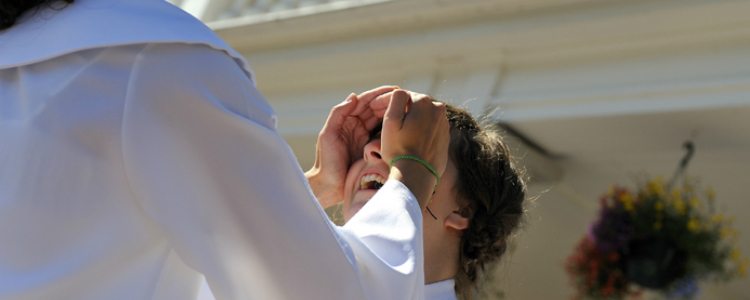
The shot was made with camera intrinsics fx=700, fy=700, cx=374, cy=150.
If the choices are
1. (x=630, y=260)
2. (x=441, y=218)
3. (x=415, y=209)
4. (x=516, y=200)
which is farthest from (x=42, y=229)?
(x=630, y=260)

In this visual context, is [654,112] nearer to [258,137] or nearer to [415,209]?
[415,209]

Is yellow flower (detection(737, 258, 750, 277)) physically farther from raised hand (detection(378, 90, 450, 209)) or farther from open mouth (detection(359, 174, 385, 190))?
raised hand (detection(378, 90, 450, 209))

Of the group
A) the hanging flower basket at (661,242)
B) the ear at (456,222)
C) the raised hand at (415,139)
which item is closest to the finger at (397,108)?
the raised hand at (415,139)

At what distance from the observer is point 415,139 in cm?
130

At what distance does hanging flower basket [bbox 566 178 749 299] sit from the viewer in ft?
10.9

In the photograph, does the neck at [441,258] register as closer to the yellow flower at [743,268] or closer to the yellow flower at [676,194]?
the yellow flower at [676,194]

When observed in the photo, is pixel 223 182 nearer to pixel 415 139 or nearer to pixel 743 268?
pixel 415 139

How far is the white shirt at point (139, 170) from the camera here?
2.88ft

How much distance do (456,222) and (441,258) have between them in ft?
0.36

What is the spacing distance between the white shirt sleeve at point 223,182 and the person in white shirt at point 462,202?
876mm

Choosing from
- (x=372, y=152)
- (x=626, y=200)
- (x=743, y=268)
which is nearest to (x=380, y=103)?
(x=372, y=152)

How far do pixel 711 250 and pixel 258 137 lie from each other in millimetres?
3025

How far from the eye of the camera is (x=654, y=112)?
284cm

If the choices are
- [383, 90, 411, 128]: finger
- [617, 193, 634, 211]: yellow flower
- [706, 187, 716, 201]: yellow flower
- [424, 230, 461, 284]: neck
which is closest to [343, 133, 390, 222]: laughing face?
[424, 230, 461, 284]: neck
